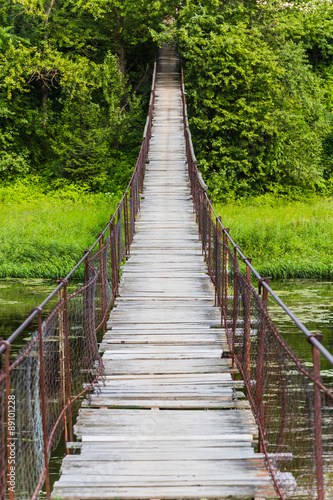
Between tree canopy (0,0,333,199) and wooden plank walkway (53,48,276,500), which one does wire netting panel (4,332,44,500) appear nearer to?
wooden plank walkway (53,48,276,500)

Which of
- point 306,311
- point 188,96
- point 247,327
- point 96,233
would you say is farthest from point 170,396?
point 188,96

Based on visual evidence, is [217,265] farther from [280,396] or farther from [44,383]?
[44,383]

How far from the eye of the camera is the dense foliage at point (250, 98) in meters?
22.2

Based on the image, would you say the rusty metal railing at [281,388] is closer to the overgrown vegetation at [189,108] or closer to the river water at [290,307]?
the river water at [290,307]

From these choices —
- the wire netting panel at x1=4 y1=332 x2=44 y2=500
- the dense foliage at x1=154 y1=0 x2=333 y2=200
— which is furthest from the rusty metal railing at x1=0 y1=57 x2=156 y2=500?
the dense foliage at x1=154 y1=0 x2=333 y2=200

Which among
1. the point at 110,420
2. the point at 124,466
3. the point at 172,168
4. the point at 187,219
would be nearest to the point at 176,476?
the point at 124,466

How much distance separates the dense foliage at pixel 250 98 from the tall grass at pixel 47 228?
4.43 metres

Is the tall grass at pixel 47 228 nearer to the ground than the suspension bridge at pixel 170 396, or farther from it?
nearer to the ground

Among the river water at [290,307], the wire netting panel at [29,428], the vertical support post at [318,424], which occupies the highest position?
the vertical support post at [318,424]

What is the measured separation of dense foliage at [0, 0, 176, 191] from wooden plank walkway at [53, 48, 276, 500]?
1263cm

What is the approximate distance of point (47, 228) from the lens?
1858cm

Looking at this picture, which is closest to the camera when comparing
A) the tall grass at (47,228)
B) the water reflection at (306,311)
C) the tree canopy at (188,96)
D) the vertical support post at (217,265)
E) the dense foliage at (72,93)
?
the vertical support post at (217,265)

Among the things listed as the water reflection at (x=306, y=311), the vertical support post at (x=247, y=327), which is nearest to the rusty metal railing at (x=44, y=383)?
the vertical support post at (x=247, y=327)

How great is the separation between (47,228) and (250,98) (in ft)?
30.1
